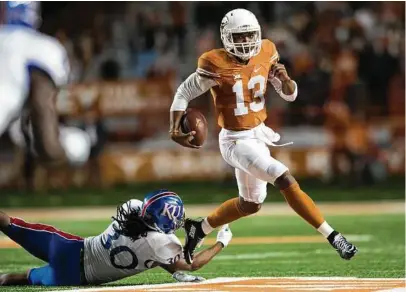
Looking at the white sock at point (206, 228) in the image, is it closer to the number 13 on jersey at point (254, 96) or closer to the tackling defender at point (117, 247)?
the number 13 on jersey at point (254, 96)

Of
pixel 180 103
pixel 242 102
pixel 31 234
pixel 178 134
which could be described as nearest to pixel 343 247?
pixel 242 102

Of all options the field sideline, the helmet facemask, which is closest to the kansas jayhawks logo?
the field sideline

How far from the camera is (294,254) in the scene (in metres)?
8.98

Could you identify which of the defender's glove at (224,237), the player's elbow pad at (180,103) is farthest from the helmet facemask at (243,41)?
the defender's glove at (224,237)

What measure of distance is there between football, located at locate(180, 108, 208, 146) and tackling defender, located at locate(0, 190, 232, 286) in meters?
0.86

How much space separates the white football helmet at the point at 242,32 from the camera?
7.44m

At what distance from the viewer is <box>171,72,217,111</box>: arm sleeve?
749 cm

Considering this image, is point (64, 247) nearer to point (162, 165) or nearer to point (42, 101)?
point (42, 101)

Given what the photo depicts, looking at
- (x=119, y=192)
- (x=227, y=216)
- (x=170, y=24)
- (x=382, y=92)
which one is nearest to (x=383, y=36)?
(x=382, y=92)

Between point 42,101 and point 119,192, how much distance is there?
953cm

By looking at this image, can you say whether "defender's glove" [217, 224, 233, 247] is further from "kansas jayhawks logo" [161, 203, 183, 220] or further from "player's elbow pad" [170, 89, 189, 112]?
"player's elbow pad" [170, 89, 189, 112]

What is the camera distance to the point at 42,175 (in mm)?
16797

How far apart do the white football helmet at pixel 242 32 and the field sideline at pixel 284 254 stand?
5.06 feet

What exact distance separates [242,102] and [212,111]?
873 centimetres
